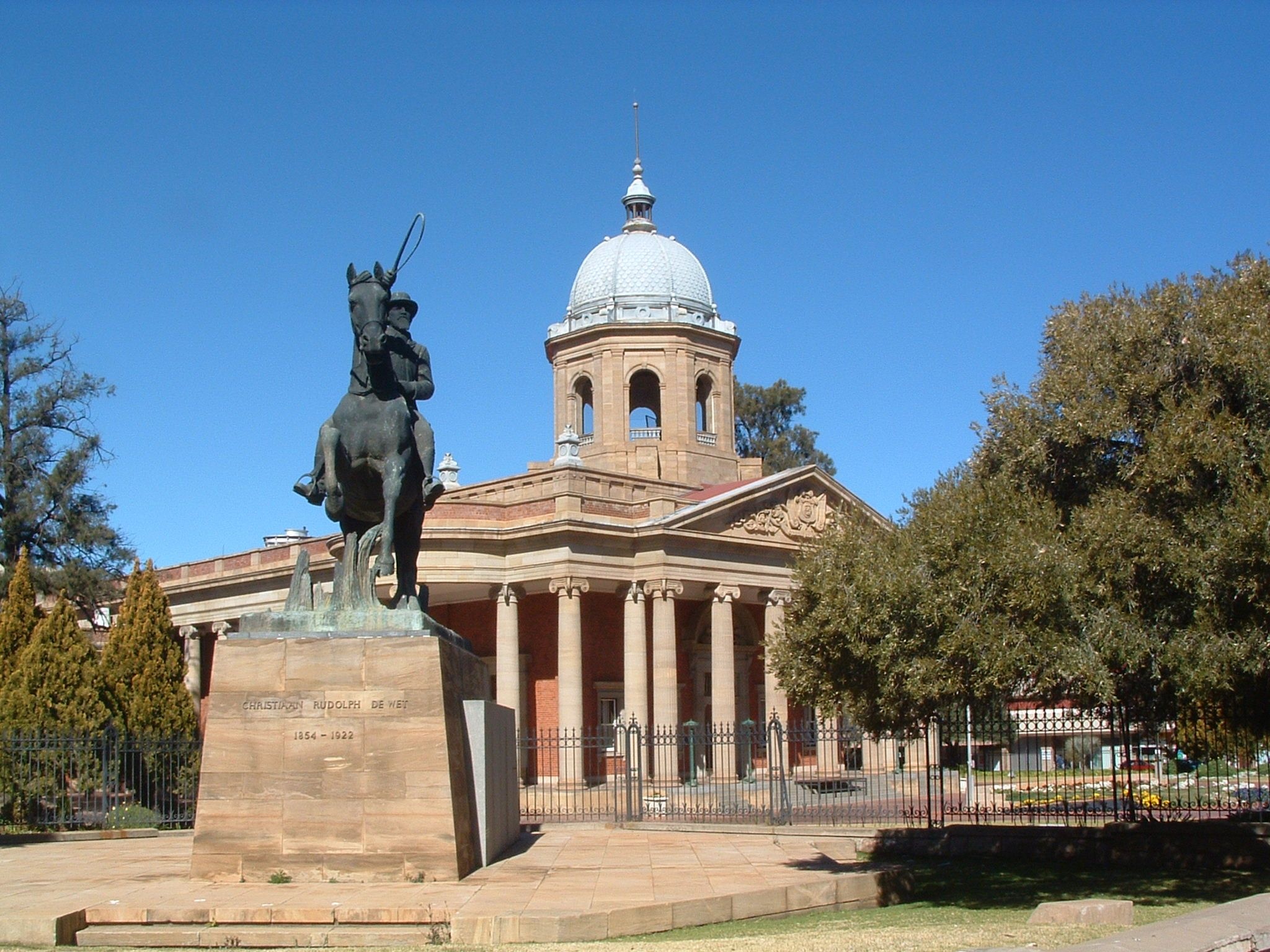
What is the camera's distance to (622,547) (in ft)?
146

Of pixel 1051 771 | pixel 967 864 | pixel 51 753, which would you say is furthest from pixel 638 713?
pixel 967 864

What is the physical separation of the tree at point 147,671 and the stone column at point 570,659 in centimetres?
1121

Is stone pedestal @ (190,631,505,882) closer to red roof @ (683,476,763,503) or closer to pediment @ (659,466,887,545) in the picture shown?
pediment @ (659,466,887,545)

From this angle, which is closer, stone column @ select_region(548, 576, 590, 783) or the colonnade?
stone column @ select_region(548, 576, 590, 783)

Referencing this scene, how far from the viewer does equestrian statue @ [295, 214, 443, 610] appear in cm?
1515

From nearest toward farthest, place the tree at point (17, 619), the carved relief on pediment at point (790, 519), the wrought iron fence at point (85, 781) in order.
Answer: the wrought iron fence at point (85, 781) < the tree at point (17, 619) < the carved relief on pediment at point (790, 519)

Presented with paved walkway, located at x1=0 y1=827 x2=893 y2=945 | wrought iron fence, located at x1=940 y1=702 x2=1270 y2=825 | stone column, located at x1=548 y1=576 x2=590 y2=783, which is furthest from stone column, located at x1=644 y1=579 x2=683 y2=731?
paved walkway, located at x1=0 y1=827 x2=893 y2=945

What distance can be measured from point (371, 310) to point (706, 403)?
41.9m

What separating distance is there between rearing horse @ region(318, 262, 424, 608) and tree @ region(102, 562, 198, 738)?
19965 mm

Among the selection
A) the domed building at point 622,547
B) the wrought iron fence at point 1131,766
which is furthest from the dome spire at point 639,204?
the wrought iron fence at point 1131,766

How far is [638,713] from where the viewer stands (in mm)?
43344

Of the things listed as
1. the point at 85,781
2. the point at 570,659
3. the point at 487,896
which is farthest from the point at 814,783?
the point at 487,896

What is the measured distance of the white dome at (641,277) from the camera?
55594mm

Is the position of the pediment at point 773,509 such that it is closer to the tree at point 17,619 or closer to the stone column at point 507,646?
the stone column at point 507,646
